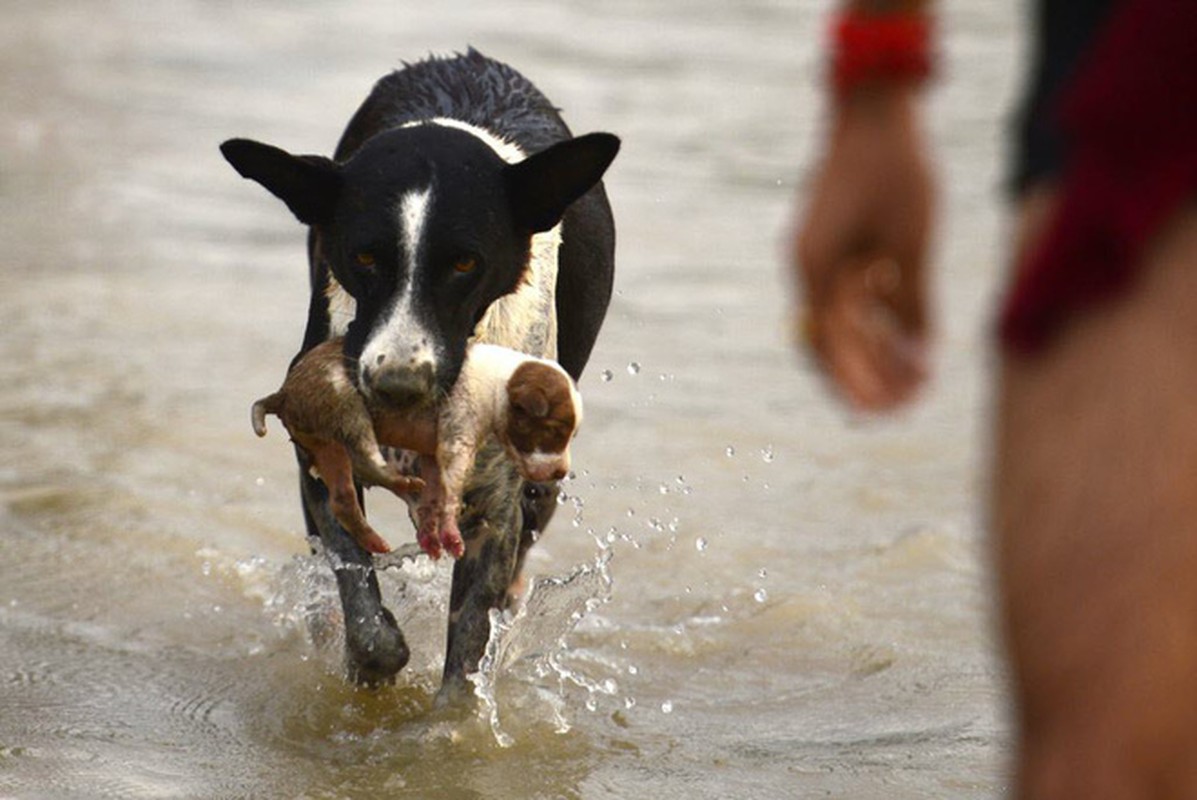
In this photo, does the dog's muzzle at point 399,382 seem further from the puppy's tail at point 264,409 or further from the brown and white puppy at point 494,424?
the puppy's tail at point 264,409

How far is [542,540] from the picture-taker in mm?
6633

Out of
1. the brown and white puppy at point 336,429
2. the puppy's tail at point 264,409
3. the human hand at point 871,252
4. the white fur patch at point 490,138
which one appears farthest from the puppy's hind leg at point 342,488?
the human hand at point 871,252

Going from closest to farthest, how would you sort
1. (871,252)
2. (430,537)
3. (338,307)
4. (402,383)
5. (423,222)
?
(871,252)
(402,383)
(430,537)
(423,222)
(338,307)

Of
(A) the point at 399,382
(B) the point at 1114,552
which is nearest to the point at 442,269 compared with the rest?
(A) the point at 399,382

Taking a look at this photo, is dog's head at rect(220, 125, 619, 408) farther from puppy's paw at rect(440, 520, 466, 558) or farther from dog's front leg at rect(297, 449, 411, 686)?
dog's front leg at rect(297, 449, 411, 686)

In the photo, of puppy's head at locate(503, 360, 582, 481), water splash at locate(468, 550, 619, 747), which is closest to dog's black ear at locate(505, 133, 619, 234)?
puppy's head at locate(503, 360, 582, 481)

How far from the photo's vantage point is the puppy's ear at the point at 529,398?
14.7 feet

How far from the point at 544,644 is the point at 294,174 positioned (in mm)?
1336

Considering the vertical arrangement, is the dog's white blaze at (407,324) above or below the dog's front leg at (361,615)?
above

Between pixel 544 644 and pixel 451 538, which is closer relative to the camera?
pixel 451 538

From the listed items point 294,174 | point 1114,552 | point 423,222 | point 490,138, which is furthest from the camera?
point 490,138

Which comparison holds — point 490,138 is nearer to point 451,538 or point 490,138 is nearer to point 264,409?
point 264,409

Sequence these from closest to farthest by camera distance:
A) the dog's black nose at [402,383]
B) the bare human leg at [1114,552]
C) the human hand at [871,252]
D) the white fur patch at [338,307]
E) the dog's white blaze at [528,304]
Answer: the bare human leg at [1114,552] < the human hand at [871,252] < the dog's black nose at [402,383] < the white fur patch at [338,307] < the dog's white blaze at [528,304]

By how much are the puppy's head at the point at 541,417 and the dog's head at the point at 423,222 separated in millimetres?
159
